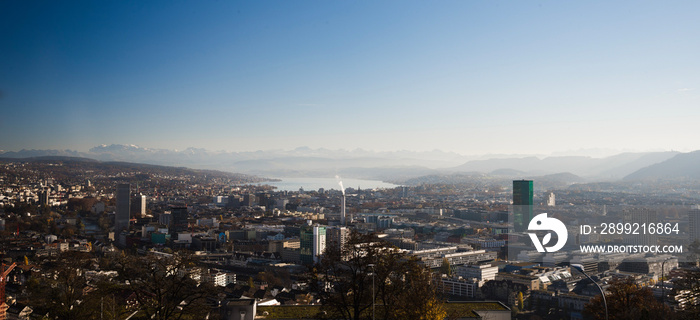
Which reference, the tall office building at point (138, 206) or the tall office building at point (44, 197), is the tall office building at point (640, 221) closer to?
the tall office building at point (138, 206)

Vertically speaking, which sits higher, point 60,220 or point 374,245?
point 374,245

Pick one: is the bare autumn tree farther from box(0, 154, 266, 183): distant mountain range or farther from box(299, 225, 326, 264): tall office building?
box(0, 154, 266, 183): distant mountain range

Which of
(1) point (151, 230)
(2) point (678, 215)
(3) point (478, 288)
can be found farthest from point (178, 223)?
(2) point (678, 215)

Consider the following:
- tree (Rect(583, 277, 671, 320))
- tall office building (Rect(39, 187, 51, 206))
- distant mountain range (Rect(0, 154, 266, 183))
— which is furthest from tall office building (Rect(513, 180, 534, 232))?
tall office building (Rect(39, 187, 51, 206))

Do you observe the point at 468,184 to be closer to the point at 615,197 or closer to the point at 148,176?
the point at 615,197

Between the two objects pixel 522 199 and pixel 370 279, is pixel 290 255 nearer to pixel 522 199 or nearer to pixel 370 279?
pixel 522 199

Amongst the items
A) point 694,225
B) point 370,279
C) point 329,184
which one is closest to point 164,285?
point 370,279

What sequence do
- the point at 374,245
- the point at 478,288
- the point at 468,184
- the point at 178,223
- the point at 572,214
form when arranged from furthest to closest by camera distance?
the point at 468,184, the point at 178,223, the point at 572,214, the point at 478,288, the point at 374,245

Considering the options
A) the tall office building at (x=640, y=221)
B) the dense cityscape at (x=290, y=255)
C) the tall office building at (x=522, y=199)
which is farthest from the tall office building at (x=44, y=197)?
the tall office building at (x=640, y=221)
